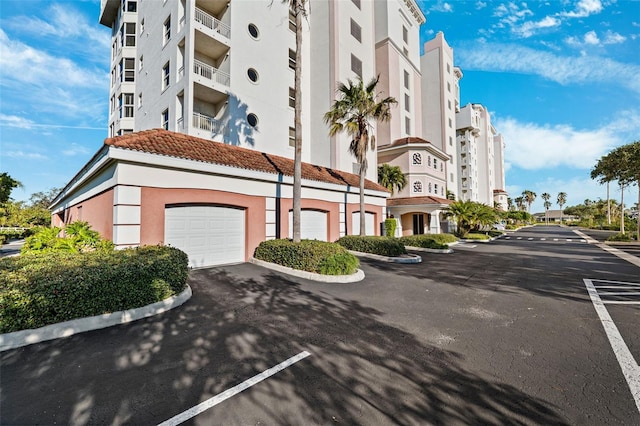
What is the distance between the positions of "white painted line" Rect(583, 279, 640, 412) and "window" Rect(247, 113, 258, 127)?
17509 millimetres

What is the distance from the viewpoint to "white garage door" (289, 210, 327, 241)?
554 inches

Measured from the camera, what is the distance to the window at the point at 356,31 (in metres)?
23.8

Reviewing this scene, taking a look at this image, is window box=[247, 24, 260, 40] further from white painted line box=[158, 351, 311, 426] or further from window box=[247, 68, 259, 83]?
white painted line box=[158, 351, 311, 426]

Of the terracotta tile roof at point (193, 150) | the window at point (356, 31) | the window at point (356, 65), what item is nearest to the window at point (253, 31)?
the window at point (356, 65)

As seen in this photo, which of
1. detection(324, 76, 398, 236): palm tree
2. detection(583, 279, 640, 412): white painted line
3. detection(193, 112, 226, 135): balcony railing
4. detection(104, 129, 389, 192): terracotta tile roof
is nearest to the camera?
detection(583, 279, 640, 412): white painted line

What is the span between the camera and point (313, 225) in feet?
48.1

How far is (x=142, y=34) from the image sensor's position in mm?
20297

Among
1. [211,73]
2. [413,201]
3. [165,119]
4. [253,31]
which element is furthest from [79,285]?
[413,201]

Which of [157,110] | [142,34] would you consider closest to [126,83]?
[142,34]

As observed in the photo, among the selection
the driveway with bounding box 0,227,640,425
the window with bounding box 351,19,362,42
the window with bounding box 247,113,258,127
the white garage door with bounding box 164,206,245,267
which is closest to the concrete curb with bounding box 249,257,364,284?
the driveway with bounding box 0,227,640,425

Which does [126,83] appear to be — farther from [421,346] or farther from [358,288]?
[421,346]

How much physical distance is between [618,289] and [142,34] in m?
30.4

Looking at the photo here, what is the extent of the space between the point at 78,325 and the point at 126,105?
2407cm

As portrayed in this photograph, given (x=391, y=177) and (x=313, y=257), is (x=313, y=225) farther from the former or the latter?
(x=391, y=177)
